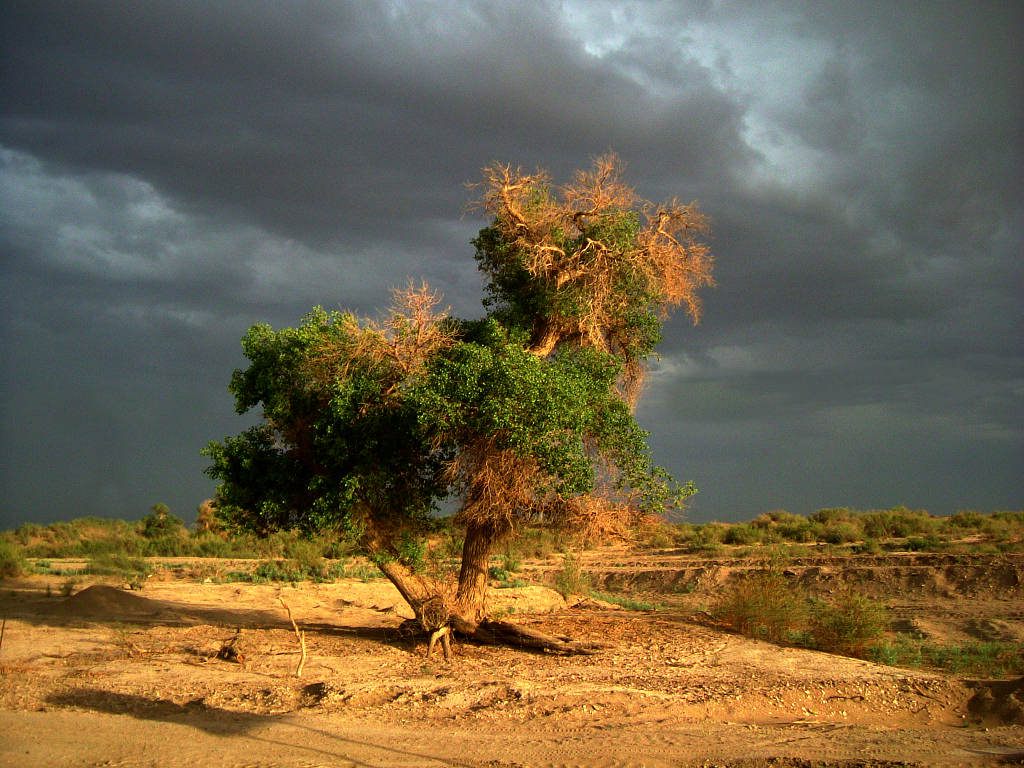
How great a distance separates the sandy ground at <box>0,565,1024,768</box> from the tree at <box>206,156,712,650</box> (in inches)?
94.3

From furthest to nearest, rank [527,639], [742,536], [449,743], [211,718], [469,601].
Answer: [742,536], [469,601], [527,639], [211,718], [449,743]

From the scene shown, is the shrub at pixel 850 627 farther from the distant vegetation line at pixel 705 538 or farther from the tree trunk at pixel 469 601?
the distant vegetation line at pixel 705 538

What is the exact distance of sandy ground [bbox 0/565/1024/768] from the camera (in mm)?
8188

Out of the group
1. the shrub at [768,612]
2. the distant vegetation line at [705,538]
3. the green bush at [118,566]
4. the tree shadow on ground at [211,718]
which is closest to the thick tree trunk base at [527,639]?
the shrub at [768,612]

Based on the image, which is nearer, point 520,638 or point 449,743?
point 449,743

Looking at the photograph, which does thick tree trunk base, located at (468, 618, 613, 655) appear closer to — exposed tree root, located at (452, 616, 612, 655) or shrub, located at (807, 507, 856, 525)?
exposed tree root, located at (452, 616, 612, 655)

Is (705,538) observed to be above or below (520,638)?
above

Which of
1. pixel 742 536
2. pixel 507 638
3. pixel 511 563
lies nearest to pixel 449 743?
pixel 507 638

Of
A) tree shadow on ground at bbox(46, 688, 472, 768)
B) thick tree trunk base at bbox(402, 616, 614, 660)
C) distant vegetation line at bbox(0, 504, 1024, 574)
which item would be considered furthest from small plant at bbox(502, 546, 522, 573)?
tree shadow on ground at bbox(46, 688, 472, 768)

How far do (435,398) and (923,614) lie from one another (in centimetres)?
1570

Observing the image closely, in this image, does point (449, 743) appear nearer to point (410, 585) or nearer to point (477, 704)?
point (477, 704)

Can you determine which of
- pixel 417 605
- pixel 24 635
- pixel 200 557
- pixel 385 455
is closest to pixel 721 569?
pixel 417 605

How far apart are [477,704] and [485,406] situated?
4493 mm

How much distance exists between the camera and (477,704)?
10.3 m
